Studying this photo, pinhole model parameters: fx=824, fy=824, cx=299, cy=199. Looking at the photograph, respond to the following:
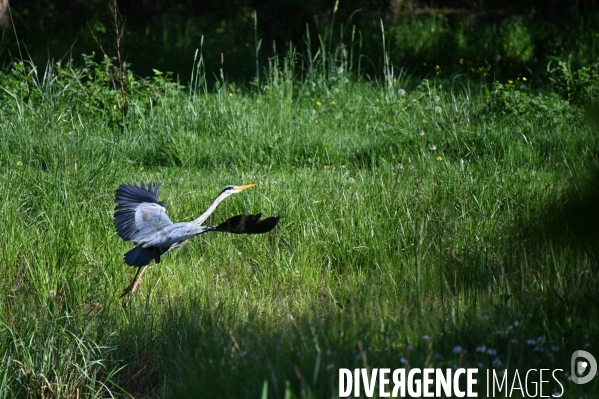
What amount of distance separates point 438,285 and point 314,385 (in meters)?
1.77

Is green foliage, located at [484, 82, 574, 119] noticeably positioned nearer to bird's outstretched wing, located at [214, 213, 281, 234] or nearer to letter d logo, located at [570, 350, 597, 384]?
bird's outstretched wing, located at [214, 213, 281, 234]

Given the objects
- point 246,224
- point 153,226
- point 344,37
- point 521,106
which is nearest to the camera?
point 246,224

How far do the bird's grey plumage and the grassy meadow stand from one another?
33 centimetres

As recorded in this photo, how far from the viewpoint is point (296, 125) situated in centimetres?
707

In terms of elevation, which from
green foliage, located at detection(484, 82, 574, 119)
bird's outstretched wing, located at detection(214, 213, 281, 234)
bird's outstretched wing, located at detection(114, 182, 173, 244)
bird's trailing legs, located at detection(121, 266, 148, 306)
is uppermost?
bird's outstretched wing, located at detection(214, 213, 281, 234)

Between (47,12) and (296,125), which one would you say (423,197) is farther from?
(47,12)

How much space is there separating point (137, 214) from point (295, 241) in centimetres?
104

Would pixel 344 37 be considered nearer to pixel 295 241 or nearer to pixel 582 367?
pixel 295 241

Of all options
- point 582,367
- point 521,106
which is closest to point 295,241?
point 582,367

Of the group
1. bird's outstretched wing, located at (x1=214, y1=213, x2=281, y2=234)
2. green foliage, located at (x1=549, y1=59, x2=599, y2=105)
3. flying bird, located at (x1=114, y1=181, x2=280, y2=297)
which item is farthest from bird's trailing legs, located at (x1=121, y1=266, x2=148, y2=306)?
green foliage, located at (x1=549, y1=59, x2=599, y2=105)

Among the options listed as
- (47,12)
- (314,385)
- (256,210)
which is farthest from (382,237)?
(47,12)

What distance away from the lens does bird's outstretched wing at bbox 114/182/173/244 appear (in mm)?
4285

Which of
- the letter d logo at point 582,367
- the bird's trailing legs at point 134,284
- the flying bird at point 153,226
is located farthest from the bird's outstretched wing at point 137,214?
the letter d logo at point 582,367

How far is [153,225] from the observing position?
4.30 m
